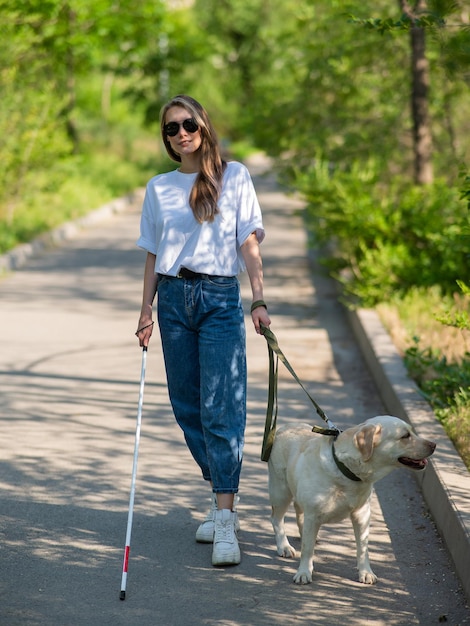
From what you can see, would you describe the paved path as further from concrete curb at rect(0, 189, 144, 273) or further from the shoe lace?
concrete curb at rect(0, 189, 144, 273)

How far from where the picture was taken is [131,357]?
359 inches

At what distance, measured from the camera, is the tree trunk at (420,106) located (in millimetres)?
12555

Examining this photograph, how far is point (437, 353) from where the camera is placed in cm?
780

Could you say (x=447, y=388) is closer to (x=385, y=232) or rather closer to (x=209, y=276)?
(x=209, y=276)

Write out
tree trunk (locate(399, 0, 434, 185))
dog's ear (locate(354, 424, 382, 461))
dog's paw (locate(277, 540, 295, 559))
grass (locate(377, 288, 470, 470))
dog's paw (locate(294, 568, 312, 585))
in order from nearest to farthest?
dog's ear (locate(354, 424, 382, 461)) → dog's paw (locate(294, 568, 312, 585)) → dog's paw (locate(277, 540, 295, 559)) → grass (locate(377, 288, 470, 470)) → tree trunk (locate(399, 0, 434, 185))

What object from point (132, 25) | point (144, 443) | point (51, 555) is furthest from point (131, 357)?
point (132, 25)

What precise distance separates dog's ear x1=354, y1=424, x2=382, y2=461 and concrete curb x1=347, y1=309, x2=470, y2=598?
0.65 metres

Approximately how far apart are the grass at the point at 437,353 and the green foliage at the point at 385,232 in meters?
0.28

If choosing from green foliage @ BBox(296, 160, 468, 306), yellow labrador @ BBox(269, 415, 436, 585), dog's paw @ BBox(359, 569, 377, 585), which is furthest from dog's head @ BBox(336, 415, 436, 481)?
green foliage @ BBox(296, 160, 468, 306)

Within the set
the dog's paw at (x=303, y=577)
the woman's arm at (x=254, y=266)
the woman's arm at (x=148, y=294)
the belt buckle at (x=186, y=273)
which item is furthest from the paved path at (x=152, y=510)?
the belt buckle at (x=186, y=273)

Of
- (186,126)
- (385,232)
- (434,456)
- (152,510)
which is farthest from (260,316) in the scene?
(385,232)

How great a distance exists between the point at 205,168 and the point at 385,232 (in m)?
6.63

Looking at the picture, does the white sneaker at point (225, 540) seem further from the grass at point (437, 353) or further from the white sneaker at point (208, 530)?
the grass at point (437, 353)

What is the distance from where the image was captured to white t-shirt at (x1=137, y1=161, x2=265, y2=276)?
474 cm
